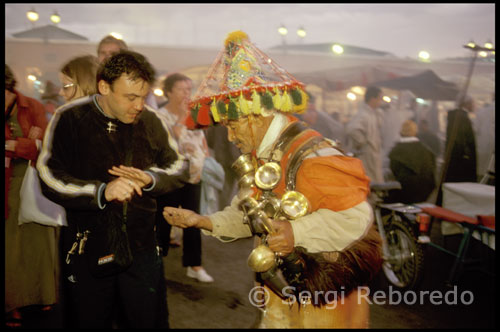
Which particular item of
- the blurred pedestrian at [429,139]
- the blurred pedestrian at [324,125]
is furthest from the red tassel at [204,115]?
the blurred pedestrian at [429,139]

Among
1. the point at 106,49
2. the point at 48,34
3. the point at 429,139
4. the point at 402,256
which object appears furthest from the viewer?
the point at 48,34

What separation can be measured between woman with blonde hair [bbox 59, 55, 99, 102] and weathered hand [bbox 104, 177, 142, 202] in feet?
3.46

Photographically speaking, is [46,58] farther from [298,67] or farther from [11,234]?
[11,234]

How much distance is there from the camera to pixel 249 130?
234 centimetres

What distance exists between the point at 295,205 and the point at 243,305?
2719 mm

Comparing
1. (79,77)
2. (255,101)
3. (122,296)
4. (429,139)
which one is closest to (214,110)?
(255,101)

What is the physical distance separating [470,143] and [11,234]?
→ 7311 millimetres

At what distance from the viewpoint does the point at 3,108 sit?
10.2 ft

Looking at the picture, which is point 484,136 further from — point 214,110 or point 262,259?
point 262,259

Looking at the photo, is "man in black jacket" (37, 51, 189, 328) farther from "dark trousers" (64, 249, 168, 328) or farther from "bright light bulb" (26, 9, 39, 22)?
"bright light bulb" (26, 9, 39, 22)

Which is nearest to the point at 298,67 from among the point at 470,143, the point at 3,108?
the point at 470,143

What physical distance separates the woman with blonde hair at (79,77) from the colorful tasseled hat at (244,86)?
A: 102cm

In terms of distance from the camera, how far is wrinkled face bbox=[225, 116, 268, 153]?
2.32 m

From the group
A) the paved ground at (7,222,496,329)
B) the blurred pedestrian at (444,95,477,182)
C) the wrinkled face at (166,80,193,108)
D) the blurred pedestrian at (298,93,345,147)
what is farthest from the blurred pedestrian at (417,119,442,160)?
the wrinkled face at (166,80,193,108)
